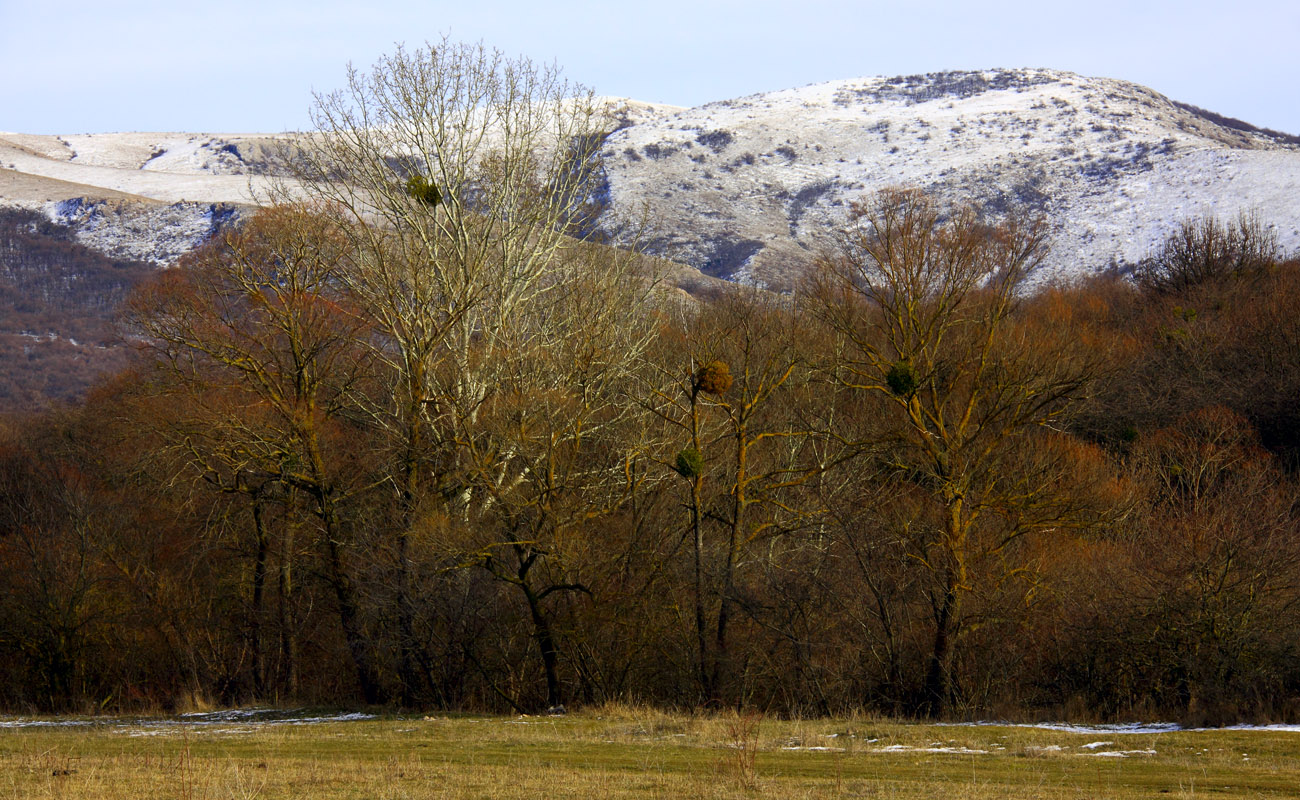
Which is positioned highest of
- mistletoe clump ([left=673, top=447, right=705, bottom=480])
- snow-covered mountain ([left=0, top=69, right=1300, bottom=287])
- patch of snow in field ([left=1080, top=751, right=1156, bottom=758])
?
snow-covered mountain ([left=0, top=69, right=1300, bottom=287])

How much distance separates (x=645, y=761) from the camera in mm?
12414

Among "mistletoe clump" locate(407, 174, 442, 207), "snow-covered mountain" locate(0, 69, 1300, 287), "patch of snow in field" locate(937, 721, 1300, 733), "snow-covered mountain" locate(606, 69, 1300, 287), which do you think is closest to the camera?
"patch of snow in field" locate(937, 721, 1300, 733)

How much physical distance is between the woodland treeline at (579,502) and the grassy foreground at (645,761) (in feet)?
14.8

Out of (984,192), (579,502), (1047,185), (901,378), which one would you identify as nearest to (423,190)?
(579,502)

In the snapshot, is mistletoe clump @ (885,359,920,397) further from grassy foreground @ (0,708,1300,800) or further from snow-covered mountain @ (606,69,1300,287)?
snow-covered mountain @ (606,69,1300,287)

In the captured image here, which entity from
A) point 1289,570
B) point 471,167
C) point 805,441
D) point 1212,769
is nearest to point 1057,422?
point 805,441

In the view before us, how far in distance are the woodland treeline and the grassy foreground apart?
452cm

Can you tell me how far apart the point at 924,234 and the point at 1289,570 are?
1113 centimetres

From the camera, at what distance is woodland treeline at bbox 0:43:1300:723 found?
2316 cm

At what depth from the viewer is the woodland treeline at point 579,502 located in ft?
76.0

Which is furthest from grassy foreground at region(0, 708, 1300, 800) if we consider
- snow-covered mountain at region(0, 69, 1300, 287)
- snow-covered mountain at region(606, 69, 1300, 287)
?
snow-covered mountain at region(0, 69, 1300, 287)

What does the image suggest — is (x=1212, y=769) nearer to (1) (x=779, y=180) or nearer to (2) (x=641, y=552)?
(2) (x=641, y=552)

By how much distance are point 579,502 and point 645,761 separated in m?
12.7

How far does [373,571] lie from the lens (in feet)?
82.0
